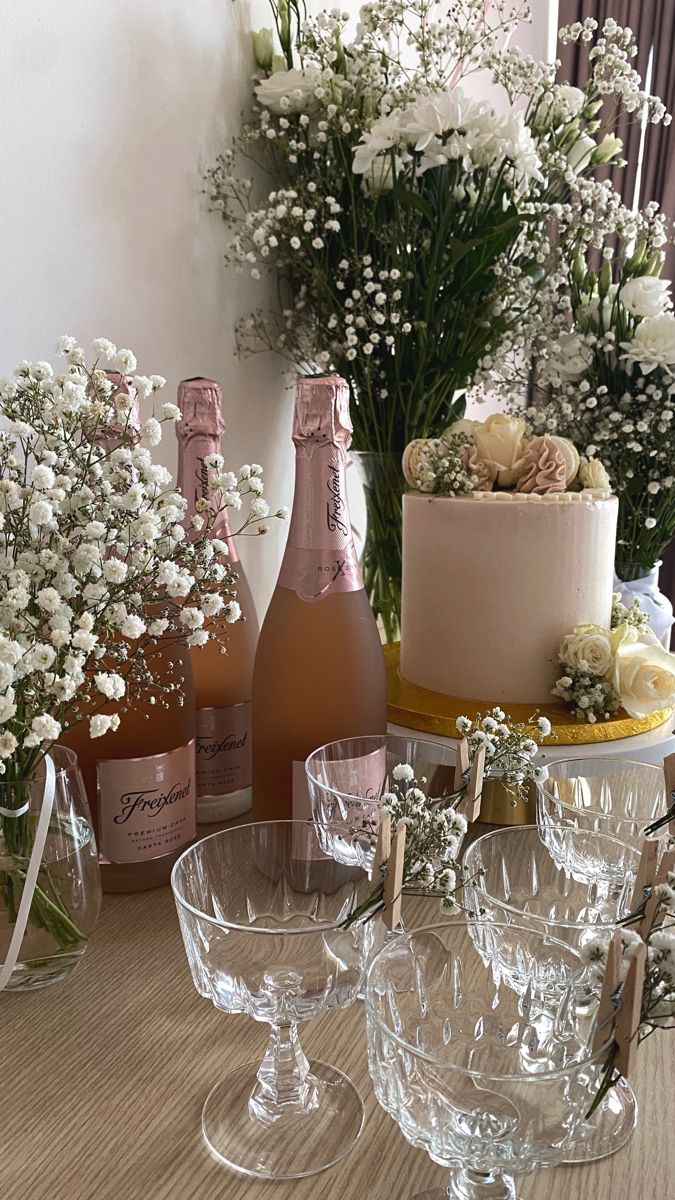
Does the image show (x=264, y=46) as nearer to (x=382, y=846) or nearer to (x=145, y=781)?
(x=145, y=781)

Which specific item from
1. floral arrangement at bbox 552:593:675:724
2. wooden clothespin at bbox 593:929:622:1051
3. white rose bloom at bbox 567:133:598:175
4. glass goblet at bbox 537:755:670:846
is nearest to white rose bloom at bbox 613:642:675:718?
floral arrangement at bbox 552:593:675:724

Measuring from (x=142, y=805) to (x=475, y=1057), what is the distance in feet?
1.08

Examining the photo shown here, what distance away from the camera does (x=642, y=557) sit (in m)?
1.44

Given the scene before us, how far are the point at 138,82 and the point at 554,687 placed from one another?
71cm

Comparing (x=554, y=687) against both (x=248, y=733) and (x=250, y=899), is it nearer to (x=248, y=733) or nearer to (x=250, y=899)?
(x=248, y=733)

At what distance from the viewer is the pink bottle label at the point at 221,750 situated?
0.92m

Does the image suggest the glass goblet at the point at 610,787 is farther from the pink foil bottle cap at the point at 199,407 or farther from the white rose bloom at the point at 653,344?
the white rose bloom at the point at 653,344

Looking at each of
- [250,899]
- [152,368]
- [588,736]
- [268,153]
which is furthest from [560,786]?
[268,153]

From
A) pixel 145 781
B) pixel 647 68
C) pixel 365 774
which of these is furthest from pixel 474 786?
pixel 647 68

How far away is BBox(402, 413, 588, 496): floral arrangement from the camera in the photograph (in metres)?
0.96

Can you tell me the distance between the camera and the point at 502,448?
0.98 meters

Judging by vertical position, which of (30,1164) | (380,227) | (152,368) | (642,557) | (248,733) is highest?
(380,227)

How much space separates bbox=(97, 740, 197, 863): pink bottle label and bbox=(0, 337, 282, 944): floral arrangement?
0.10 metres

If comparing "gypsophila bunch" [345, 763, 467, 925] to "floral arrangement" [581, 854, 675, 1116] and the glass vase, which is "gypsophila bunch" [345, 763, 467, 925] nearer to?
"floral arrangement" [581, 854, 675, 1116]
